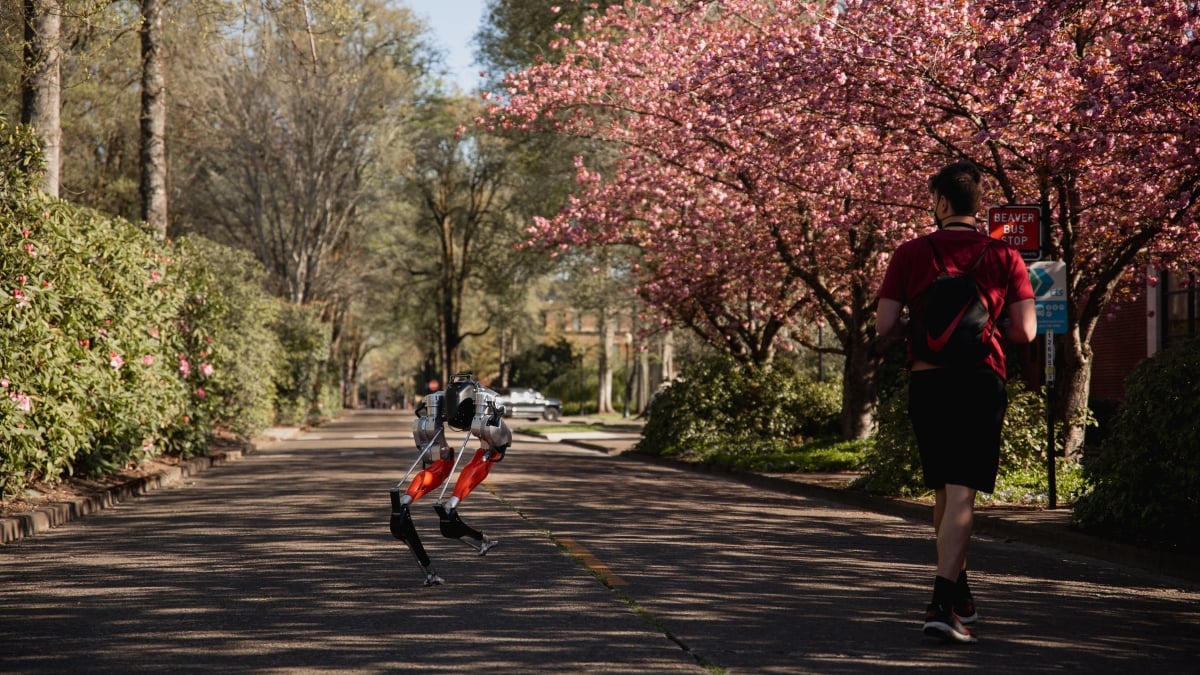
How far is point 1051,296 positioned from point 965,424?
7386 millimetres

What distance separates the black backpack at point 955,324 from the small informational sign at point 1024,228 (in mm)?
7270

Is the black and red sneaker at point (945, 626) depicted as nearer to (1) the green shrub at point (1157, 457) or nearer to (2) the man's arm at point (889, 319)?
(2) the man's arm at point (889, 319)

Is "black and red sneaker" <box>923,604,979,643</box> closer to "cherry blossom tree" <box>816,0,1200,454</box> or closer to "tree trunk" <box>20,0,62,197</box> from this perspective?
"cherry blossom tree" <box>816,0,1200,454</box>

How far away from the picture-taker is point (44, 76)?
17656 mm

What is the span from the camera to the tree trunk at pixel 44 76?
16.6 metres

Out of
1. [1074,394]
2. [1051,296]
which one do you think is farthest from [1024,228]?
[1074,394]

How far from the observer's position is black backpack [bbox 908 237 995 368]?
654 centimetres

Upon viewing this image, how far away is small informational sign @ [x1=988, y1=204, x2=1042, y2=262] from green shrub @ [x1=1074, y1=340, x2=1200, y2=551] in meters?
2.94

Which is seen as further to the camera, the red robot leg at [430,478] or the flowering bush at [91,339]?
the flowering bush at [91,339]

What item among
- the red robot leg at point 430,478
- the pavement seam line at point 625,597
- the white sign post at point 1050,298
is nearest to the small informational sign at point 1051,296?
the white sign post at point 1050,298

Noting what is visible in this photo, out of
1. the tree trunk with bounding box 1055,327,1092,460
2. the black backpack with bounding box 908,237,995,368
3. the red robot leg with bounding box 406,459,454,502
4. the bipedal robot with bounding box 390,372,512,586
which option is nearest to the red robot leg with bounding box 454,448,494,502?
the bipedal robot with bounding box 390,372,512,586

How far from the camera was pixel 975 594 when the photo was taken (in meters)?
8.41

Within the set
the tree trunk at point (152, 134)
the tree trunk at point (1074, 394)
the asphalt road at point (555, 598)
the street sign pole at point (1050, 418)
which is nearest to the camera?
the asphalt road at point (555, 598)

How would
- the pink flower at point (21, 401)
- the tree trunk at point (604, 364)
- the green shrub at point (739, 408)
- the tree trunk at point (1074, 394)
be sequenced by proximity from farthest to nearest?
the tree trunk at point (604, 364) → the green shrub at point (739, 408) → the tree trunk at point (1074, 394) → the pink flower at point (21, 401)
